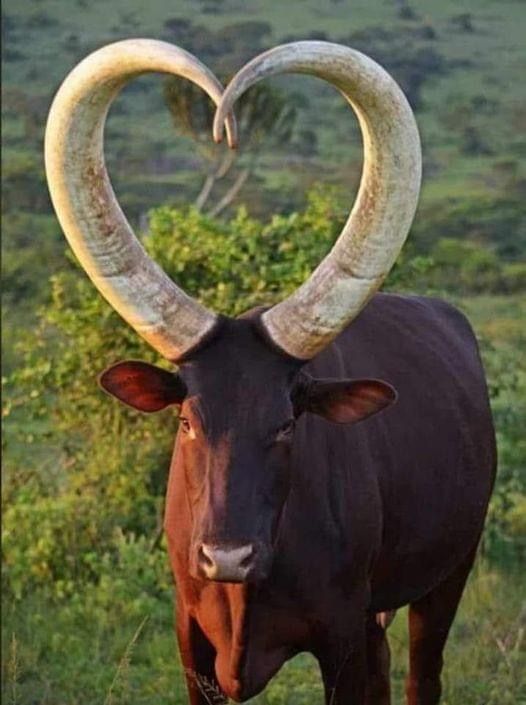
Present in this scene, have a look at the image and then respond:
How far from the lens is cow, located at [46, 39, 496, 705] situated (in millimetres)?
5074

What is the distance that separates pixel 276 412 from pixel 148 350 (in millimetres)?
4637

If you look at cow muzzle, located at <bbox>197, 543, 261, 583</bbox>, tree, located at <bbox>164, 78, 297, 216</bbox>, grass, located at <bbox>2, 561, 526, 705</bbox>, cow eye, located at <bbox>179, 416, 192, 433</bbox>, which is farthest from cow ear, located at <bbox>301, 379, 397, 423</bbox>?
tree, located at <bbox>164, 78, 297, 216</bbox>

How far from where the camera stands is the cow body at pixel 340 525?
5562 mm

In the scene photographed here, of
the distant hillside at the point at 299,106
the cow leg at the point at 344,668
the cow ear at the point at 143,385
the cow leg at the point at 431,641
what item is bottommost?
the distant hillside at the point at 299,106

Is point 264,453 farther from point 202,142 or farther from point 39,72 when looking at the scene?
point 39,72

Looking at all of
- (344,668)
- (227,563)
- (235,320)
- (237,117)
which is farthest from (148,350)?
(237,117)

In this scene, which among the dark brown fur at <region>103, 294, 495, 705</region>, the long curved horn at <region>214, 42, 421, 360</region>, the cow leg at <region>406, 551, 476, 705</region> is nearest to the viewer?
the long curved horn at <region>214, 42, 421, 360</region>

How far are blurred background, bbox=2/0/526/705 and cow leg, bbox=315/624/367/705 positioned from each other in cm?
66

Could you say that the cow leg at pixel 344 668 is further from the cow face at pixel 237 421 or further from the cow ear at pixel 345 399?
the cow ear at pixel 345 399

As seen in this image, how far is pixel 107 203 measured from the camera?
5.27 m

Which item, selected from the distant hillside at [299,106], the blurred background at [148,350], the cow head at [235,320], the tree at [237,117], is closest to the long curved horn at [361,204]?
the cow head at [235,320]

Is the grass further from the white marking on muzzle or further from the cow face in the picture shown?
the white marking on muzzle

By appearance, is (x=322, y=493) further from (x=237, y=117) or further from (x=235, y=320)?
(x=237, y=117)

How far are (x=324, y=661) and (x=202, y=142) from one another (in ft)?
64.1
